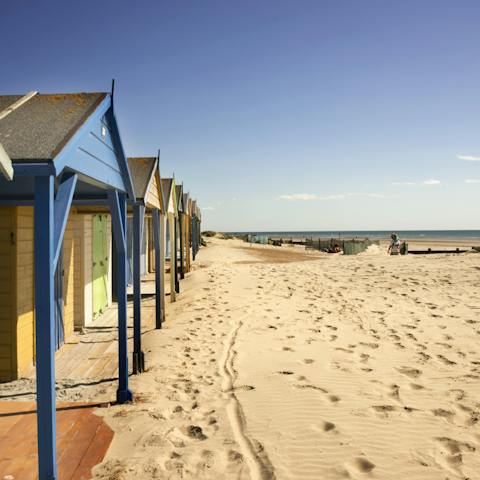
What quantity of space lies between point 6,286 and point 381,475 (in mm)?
5478

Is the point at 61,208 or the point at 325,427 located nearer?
the point at 61,208

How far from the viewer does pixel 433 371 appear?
18.9 feet

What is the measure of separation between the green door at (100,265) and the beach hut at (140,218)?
1658 millimetres

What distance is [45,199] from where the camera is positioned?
113 inches

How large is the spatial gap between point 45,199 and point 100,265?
25.5ft

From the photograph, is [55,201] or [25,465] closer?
[55,201]

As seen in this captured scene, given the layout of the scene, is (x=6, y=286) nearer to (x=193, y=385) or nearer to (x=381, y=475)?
(x=193, y=385)

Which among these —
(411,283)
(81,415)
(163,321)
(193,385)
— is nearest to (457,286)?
(411,283)

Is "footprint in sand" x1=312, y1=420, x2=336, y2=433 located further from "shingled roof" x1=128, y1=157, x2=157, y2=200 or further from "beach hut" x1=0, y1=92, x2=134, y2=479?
"shingled roof" x1=128, y1=157, x2=157, y2=200

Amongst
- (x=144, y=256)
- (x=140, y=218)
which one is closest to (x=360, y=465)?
(x=140, y=218)

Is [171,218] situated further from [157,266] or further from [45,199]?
[45,199]

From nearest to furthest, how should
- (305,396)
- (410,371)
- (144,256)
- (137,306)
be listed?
(305,396) → (410,371) → (137,306) → (144,256)

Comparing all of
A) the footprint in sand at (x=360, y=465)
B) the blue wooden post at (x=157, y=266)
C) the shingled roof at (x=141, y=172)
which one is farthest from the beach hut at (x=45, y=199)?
the blue wooden post at (x=157, y=266)

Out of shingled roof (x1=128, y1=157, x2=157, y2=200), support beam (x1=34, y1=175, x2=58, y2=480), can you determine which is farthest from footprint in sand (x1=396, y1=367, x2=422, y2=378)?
shingled roof (x1=128, y1=157, x2=157, y2=200)
